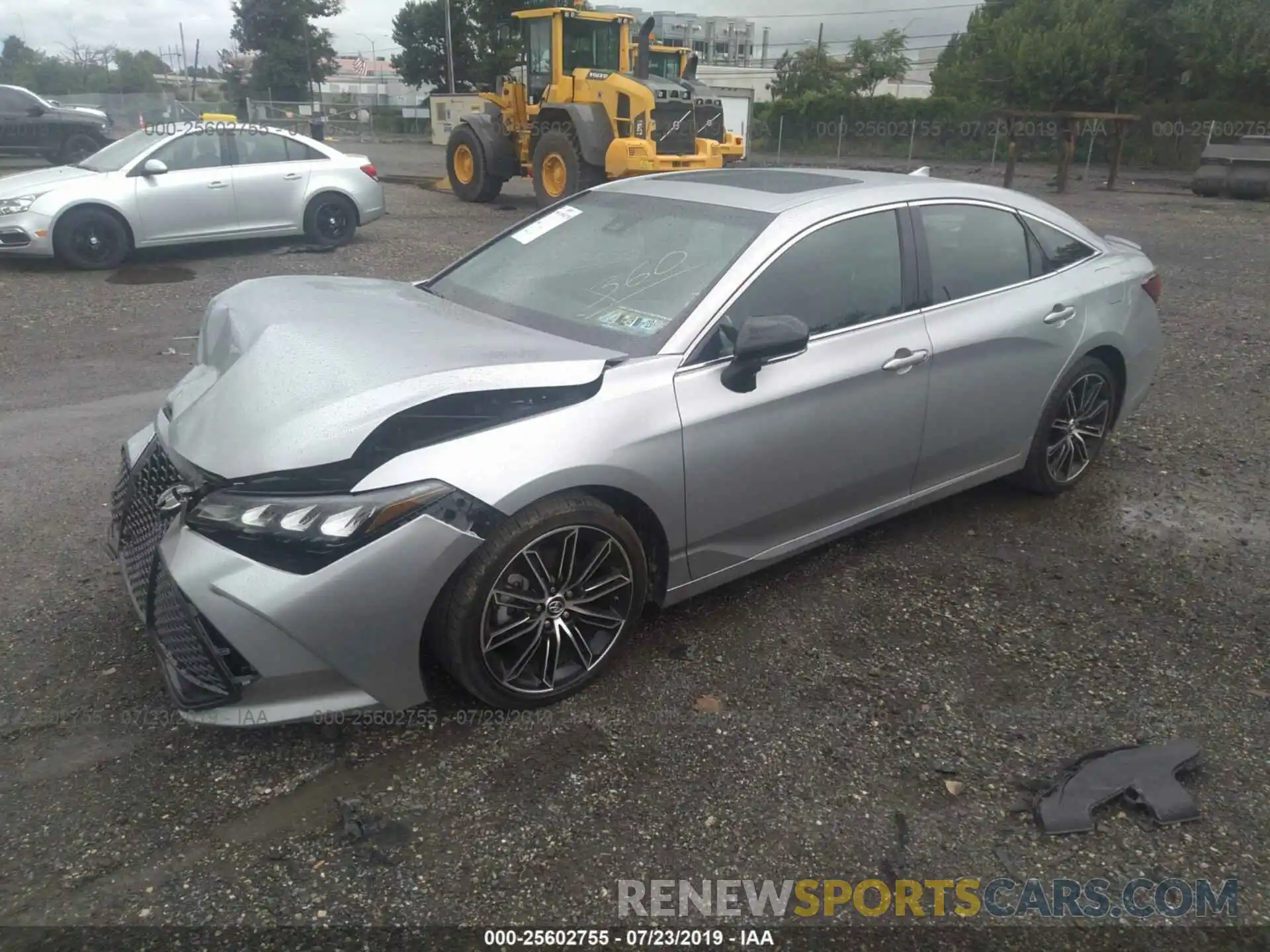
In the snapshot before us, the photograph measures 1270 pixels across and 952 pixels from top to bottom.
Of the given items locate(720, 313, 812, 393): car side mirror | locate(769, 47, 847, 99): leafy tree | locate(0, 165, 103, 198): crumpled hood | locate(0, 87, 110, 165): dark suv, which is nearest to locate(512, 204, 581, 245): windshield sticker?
locate(720, 313, 812, 393): car side mirror

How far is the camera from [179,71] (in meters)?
75.4

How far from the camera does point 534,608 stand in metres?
2.93

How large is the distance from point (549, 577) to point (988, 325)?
90.5 inches

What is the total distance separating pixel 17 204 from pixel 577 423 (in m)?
9.37

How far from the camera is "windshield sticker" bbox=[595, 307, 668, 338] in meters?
3.31

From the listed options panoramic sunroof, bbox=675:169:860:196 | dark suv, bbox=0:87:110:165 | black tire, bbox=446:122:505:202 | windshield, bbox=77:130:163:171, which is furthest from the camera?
dark suv, bbox=0:87:110:165

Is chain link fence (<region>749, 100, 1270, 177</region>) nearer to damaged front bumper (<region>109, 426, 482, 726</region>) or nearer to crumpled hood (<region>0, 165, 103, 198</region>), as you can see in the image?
crumpled hood (<region>0, 165, 103, 198</region>)

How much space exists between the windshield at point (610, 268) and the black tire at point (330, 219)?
799cm

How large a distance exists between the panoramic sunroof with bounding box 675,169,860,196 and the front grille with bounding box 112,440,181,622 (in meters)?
2.43

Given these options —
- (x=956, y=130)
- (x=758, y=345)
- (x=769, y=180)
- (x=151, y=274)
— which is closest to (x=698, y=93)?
(x=151, y=274)

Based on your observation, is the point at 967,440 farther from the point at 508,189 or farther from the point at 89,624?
the point at 508,189

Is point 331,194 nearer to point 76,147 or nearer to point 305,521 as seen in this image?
point 305,521

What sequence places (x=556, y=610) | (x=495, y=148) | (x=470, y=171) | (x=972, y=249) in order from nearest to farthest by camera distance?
(x=556, y=610) < (x=972, y=249) < (x=495, y=148) < (x=470, y=171)

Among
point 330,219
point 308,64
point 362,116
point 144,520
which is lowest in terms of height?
point 144,520
